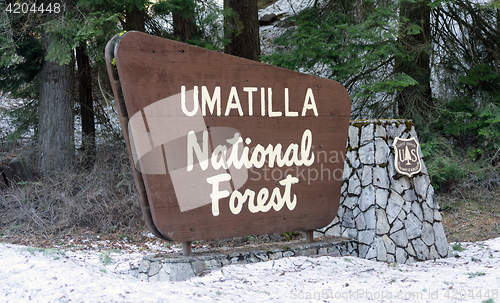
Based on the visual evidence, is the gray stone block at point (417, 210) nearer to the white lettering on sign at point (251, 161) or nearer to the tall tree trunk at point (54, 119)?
the white lettering on sign at point (251, 161)

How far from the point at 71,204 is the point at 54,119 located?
6.30 ft

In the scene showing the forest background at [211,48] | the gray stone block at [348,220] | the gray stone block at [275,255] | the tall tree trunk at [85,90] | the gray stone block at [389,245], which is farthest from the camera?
the tall tree trunk at [85,90]

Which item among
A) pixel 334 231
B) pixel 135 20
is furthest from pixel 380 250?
pixel 135 20

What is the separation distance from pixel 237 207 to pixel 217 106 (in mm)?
1009

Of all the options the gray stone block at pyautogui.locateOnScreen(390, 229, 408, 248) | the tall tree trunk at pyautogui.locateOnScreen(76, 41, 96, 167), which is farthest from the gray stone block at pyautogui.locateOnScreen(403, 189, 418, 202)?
the tall tree trunk at pyautogui.locateOnScreen(76, 41, 96, 167)

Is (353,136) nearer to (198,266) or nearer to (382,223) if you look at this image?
(382,223)

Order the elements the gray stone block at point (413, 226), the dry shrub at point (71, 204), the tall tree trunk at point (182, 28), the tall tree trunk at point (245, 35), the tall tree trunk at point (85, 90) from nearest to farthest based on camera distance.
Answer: the gray stone block at point (413, 226) < the dry shrub at point (71, 204) < the tall tree trunk at point (182, 28) < the tall tree trunk at point (85, 90) < the tall tree trunk at point (245, 35)

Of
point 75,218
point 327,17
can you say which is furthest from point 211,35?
point 75,218

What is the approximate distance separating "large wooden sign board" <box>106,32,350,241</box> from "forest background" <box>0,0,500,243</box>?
268 cm

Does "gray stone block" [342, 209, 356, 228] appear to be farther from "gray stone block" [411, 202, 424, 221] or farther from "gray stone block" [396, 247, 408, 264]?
"gray stone block" [411, 202, 424, 221]

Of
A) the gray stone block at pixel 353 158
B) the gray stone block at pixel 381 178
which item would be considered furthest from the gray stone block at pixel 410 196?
the gray stone block at pixel 353 158

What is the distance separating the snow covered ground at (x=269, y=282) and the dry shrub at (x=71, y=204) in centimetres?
191

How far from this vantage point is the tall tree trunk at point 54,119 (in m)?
7.38

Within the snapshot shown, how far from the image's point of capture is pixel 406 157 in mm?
4812
